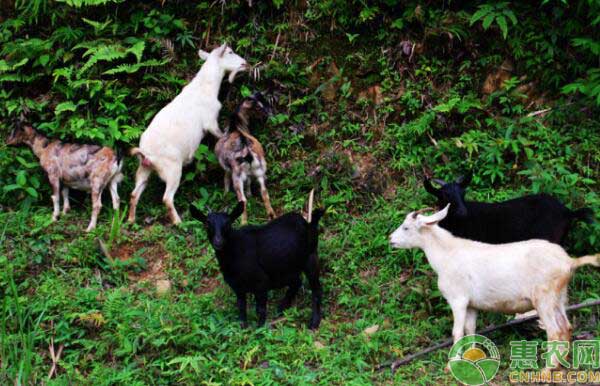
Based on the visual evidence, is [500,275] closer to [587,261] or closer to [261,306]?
[587,261]

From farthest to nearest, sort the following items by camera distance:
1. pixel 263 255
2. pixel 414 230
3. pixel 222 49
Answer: pixel 222 49 < pixel 263 255 < pixel 414 230

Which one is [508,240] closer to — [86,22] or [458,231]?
[458,231]

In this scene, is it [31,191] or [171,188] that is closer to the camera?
[171,188]

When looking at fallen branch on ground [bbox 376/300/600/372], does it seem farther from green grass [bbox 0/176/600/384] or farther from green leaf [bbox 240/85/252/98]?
green leaf [bbox 240/85/252/98]

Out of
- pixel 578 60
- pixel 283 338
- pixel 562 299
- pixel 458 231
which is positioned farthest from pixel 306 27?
pixel 562 299

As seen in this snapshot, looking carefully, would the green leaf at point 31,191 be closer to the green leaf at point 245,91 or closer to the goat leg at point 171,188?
the goat leg at point 171,188

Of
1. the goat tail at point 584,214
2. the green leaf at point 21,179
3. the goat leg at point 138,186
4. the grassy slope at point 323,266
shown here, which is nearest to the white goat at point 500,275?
the grassy slope at point 323,266

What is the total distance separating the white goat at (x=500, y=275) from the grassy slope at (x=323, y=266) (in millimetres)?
596

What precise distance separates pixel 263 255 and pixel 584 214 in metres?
3.40

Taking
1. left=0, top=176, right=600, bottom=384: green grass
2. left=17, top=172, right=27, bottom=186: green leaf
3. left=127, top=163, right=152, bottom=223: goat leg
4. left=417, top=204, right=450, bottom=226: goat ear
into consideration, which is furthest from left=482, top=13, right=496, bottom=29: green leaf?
left=17, top=172, right=27, bottom=186: green leaf

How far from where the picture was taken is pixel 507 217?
7539 millimetres

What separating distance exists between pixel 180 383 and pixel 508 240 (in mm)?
3744

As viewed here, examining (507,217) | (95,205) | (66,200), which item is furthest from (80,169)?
(507,217)

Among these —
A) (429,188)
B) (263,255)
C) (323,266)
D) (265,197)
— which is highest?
(429,188)
